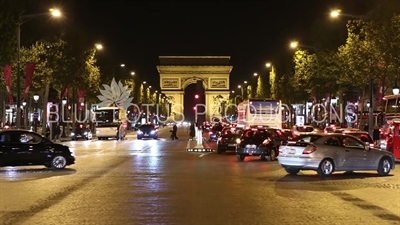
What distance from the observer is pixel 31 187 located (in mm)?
16938

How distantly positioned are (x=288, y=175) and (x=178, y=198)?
7.19 m

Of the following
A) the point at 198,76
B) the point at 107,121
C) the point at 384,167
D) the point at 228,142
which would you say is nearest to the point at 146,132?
the point at 107,121

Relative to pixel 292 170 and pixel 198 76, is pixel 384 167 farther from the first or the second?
pixel 198 76

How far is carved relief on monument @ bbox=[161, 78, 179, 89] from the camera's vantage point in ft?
486

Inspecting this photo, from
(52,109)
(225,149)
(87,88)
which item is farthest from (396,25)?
(52,109)

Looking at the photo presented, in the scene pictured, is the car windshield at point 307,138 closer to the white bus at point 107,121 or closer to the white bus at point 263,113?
A: the white bus at point 263,113

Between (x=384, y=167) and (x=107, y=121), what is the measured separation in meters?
46.0

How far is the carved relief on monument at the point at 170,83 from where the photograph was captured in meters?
148

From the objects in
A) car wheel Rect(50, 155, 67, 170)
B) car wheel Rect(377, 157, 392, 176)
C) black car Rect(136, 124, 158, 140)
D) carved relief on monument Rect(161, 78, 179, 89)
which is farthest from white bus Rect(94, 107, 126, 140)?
carved relief on monument Rect(161, 78, 179, 89)

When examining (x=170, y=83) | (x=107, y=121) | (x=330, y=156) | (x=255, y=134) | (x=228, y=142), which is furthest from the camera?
(x=170, y=83)

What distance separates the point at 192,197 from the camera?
1477 cm

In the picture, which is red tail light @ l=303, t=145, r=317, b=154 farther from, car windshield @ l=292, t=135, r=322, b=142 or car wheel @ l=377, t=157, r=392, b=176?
car wheel @ l=377, t=157, r=392, b=176

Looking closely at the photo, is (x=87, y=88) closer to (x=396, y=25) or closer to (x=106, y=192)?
(x=396, y=25)

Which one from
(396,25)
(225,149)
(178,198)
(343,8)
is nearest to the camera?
(178,198)
